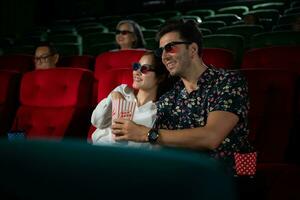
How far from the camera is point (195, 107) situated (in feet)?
2.98

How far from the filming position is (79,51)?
2346mm

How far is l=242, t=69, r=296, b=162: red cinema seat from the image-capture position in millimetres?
1006

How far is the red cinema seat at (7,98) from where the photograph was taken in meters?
1.53

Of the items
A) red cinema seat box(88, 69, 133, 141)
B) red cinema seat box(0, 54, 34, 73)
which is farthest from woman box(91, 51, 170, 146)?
red cinema seat box(0, 54, 34, 73)

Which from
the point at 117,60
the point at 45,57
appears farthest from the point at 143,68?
the point at 45,57

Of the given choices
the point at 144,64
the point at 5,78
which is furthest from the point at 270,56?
the point at 5,78

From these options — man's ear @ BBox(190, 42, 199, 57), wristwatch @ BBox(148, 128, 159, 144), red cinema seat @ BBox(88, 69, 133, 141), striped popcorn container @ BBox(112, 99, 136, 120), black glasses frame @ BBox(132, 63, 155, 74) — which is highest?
man's ear @ BBox(190, 42, 199, 57)

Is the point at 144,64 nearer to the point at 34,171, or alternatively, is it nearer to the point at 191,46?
the point at 191,46

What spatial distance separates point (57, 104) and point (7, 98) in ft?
0.79

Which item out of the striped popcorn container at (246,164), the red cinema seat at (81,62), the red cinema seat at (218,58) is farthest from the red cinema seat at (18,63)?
the striped popcorn container at (246,164)

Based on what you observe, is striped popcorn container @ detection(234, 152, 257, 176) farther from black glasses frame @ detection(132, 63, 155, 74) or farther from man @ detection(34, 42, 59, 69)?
man @ detection(34, 42, 59, 69)

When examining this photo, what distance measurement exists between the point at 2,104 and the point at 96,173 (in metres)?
1.34

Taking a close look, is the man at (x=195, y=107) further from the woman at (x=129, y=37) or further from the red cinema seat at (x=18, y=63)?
the red cinema seat at (x=18, y=63)

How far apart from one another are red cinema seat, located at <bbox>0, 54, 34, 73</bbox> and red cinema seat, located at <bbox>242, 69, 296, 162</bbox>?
1195mm
